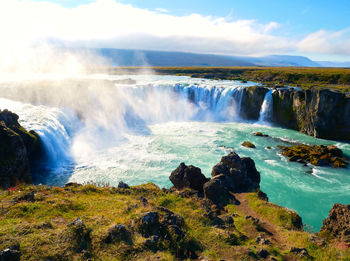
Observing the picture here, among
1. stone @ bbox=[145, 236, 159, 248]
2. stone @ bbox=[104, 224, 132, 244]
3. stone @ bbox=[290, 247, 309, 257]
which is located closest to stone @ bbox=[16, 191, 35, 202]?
stone @ bbox=[104, 224, 132, 244]

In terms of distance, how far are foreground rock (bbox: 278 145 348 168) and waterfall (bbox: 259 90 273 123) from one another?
1814 centimetres

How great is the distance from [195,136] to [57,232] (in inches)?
1299

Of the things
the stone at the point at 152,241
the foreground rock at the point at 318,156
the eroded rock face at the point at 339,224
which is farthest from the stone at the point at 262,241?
the foreground rock at the point at 318,156

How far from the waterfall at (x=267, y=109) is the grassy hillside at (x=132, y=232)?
39.0 m

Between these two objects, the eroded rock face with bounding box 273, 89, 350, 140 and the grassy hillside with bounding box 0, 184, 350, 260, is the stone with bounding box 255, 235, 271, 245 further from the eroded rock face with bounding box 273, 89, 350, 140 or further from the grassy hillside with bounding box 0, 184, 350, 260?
the eroded rock face with bounding box 273, 89, 350, 140

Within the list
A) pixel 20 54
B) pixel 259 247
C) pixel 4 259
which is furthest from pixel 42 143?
pixel 20 54

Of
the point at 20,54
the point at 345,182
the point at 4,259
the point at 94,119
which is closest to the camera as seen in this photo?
the point at 4,259

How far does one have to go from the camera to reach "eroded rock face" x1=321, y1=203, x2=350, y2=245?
34.7 feet

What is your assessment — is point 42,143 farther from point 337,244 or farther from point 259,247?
point 337,244

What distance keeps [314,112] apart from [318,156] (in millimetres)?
13718

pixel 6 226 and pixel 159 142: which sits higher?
pixel 6 226

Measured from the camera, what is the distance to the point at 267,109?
4931 cm

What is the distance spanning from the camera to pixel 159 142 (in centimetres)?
3631

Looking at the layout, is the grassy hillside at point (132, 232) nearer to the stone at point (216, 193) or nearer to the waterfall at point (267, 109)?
the stone at point (216, 193)
